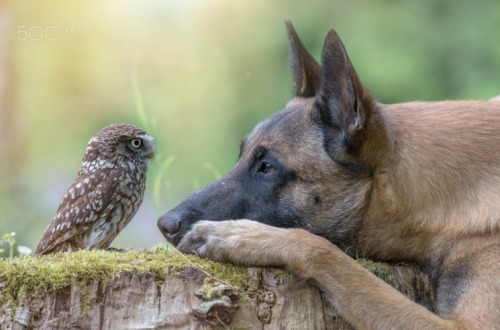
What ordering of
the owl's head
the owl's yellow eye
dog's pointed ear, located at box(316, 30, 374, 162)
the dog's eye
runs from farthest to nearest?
the owl's yellow eye < the owl's head < the dog's eye < dog's pointed ear, located at box(316, 30, 374, 162)

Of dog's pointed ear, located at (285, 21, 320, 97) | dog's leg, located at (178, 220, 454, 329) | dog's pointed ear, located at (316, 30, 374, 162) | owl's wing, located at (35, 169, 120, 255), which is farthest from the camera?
dog's pointed ear, located at (285, 21, 320, 97)

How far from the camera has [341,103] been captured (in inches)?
132

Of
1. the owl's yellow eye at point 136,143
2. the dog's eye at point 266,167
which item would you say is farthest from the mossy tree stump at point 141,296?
the owl's yellow eye at point 136,143

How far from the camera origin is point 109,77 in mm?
6801

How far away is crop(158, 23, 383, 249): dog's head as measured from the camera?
3299 millimetres

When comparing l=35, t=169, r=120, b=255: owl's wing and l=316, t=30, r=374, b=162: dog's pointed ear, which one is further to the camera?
l=35, t=169, r=120, b=255: owl's wing

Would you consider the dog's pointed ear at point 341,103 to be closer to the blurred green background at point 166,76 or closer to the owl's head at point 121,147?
the owl's head at point 121,147

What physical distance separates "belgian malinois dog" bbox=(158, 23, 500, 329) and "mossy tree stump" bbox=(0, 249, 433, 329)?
0.15m

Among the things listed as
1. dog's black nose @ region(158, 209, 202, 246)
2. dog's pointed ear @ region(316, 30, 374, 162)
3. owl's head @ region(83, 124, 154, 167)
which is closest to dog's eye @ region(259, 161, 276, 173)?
dog's pointed ear @ region(316, 30, 374, 162)

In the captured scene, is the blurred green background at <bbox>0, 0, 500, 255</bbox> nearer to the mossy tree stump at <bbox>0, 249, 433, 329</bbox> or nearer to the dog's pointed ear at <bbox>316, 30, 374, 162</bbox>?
the dog's pointed ear at <bbox>316, 30, 374, 162</bbox>

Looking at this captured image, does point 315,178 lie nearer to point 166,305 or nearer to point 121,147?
point 166,305

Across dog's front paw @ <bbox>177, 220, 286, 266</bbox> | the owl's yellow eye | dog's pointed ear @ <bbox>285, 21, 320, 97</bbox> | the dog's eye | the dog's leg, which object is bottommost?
the dog's leg

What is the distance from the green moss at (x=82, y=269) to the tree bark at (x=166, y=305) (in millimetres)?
22

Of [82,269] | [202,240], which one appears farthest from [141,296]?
[202,240]
